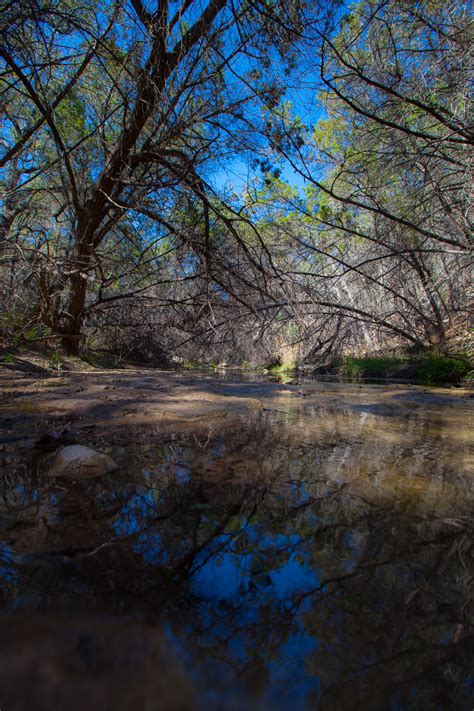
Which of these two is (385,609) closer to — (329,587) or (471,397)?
(329,587)

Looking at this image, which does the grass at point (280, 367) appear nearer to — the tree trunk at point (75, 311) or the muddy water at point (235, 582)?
the tree trunk at point (75, 311)

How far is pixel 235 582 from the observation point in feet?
3.11

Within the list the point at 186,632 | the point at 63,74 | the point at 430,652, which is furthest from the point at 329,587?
the point at 63,74

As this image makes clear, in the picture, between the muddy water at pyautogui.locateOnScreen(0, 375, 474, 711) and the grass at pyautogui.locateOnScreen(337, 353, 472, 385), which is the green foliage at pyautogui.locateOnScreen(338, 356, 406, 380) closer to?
the grass at pyautogui.locateOnScreen(337, 353, 472, 385)

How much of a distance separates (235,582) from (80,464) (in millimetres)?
970

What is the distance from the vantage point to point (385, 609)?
866mm

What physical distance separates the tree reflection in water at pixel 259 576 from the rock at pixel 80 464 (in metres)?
0.07

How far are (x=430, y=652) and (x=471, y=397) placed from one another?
18.4 ft

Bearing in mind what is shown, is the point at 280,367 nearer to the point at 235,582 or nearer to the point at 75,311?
the point at 75,311

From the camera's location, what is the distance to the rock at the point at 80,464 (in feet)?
5.12

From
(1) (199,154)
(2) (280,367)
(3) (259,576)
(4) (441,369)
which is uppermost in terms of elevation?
(1) (199,154)

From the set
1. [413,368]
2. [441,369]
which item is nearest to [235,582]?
[441,369]

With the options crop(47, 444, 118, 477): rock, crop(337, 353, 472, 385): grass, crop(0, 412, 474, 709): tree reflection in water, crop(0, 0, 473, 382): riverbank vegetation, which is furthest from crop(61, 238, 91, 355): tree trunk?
crop(337, 353, 472, 385): grass

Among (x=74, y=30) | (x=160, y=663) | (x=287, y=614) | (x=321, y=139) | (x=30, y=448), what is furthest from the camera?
(x=321, y=139)
